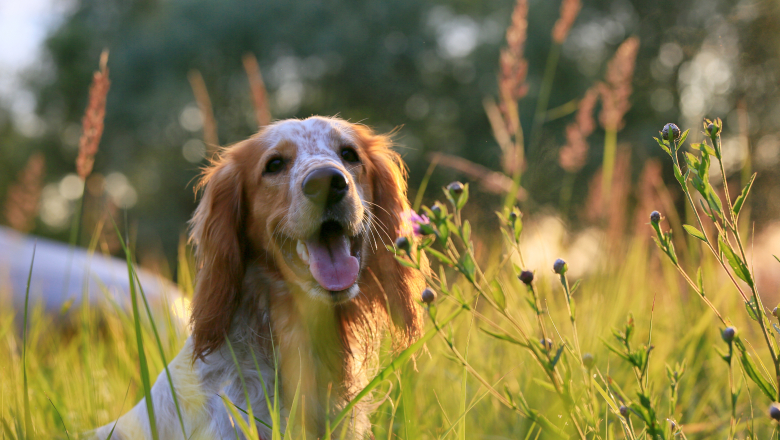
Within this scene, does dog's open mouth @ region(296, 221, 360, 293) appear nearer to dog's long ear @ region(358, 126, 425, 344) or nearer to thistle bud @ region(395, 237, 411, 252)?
dog's long ear @ region(358, 126, 425, 344)

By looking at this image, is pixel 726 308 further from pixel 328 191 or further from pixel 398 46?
pixel 398 46

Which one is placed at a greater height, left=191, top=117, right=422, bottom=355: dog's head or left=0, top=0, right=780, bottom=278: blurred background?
left=0, top=0, right=780, bottom=278: blurred background

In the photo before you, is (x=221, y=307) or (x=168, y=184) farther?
(x=168, y=184)

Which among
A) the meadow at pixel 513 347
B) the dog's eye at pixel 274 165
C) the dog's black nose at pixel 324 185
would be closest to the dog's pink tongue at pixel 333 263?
the dog's black nose at pixel 324 185

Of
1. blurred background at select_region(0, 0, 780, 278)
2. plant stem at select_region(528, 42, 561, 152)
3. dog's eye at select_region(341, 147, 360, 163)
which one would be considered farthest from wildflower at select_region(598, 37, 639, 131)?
blurred background at select_region(0, 0, 780, 278)

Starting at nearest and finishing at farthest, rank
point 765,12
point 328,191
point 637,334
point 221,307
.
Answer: point 328,191 < point 221,307 < point 637,334 < point 765,12

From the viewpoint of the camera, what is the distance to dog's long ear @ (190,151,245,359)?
1980 millimetres

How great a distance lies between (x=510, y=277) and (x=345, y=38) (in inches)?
567

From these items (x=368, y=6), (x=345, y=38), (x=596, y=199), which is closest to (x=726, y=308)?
(x=596, y=199)

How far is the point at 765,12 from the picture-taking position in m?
8.45

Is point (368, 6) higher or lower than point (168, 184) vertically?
higher

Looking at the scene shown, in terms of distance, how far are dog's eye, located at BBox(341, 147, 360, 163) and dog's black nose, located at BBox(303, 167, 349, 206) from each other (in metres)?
0.45

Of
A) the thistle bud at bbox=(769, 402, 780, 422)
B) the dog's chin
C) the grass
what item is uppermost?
the thistle bud at bbox=(769, 402, 780, 422)

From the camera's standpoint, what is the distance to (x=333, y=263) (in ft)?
6.55
